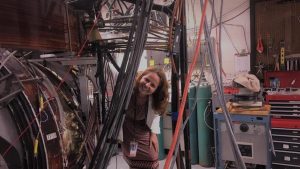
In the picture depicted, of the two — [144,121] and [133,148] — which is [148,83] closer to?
[144,121]

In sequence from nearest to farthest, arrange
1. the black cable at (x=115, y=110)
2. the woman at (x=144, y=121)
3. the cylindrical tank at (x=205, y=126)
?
the black cable at (x=115, y=110), the woman at (x=144, y=121), the cylindrical tank at (x=205, y=126)

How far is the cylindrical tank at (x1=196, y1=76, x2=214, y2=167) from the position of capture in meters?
3.35

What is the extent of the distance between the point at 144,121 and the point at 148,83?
365 millimetres

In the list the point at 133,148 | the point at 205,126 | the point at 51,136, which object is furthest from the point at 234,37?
the point at 51,136

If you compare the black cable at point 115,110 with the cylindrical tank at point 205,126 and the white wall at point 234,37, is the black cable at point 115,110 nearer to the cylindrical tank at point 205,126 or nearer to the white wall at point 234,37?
the cylindrical tank at point 205,126

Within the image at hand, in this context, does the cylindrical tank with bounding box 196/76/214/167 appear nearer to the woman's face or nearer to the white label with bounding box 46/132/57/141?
the woman's face

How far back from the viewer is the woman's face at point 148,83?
67.9 inches

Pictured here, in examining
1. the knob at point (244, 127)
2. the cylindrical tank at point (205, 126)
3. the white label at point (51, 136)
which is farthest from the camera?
the cylindrical tank at point (205, 126)

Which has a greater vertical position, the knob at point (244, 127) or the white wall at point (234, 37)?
the white wall at point (234, 37)

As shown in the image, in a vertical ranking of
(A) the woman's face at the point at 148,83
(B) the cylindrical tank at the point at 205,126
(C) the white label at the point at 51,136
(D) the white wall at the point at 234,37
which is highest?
(D) the white wall at the point at 234,37

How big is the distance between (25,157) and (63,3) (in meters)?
0.63

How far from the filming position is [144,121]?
1.95 meters

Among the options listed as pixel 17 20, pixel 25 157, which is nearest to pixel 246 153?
pixel 25 157

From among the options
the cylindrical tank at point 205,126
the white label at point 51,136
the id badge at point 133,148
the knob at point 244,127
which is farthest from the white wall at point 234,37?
the white label at point 51,136
